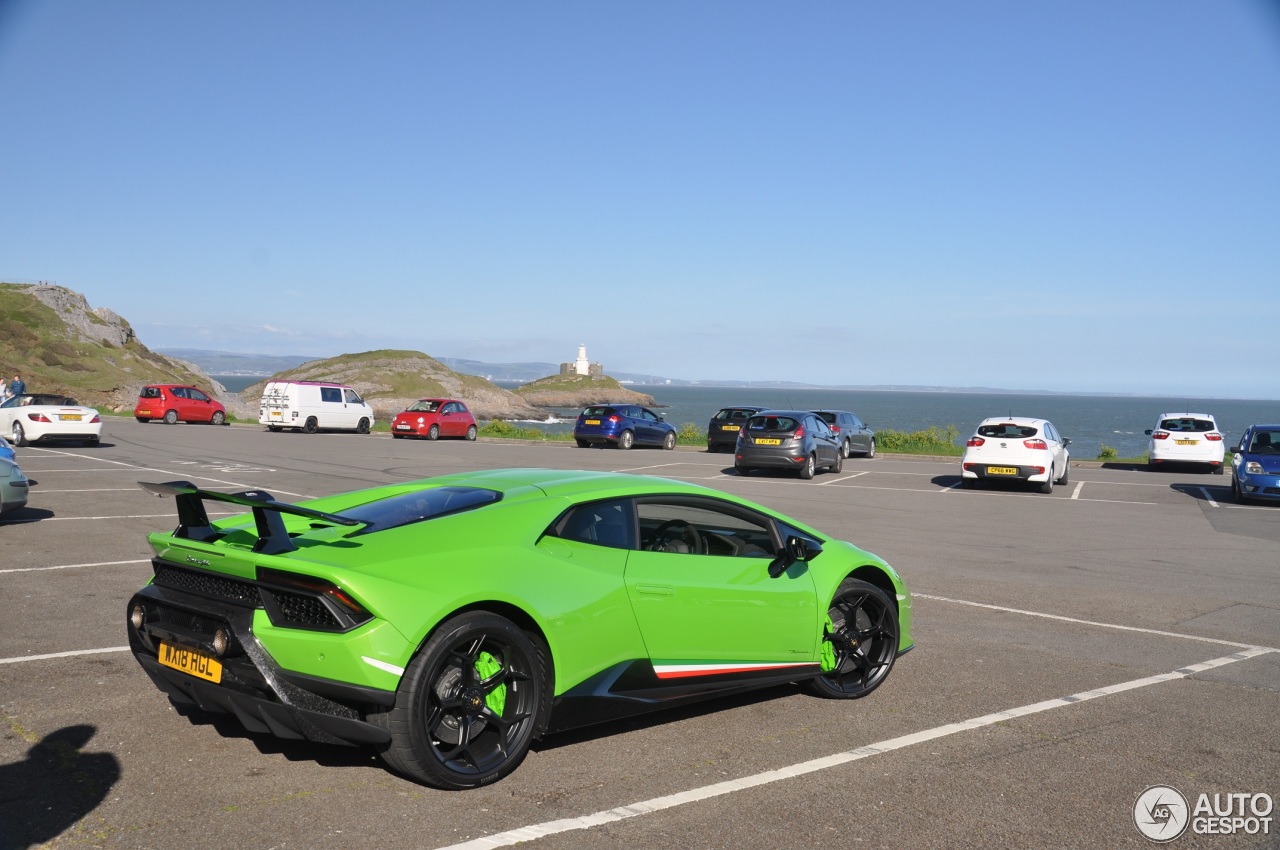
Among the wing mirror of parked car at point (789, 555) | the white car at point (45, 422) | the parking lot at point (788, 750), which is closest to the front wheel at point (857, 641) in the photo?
the parking lot at point (788, 750)

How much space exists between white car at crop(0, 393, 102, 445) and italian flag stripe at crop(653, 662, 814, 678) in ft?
82.7

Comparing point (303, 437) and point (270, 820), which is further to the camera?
point (303, 437)

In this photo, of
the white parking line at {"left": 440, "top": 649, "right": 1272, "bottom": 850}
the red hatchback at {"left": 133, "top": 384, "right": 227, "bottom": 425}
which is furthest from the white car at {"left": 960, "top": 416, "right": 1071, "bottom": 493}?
the red hatchback at {"left": 133, "top": 384, "right": 227, "bottom": 425}

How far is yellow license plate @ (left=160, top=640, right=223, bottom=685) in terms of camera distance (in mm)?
4566

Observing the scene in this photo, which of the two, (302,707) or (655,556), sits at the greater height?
(655,556)

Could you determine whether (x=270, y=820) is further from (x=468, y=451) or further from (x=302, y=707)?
(x=468, y=451)

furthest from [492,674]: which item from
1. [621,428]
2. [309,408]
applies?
[309,408]

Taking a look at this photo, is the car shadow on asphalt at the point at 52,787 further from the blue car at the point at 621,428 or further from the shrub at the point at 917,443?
the shrub at the point at 917,443

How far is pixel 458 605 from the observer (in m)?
4.54

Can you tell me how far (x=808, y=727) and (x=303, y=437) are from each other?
1287 inches

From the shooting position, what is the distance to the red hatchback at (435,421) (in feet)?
125

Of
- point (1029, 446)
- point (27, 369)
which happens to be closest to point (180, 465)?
point (1029, 446)

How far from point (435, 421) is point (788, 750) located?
3406 centimetres

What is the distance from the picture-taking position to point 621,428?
34531mm
